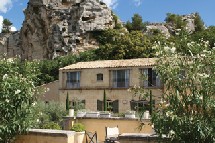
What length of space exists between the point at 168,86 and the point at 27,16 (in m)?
65.6

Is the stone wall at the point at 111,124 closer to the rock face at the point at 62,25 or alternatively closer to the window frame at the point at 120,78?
the window frame at the point at 120,78

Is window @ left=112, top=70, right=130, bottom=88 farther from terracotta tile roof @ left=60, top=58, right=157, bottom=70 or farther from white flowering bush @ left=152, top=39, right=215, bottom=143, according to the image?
white flowering bush @ left=152, top=39, right=215, bottom=143

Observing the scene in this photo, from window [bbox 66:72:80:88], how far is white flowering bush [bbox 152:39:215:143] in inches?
1292

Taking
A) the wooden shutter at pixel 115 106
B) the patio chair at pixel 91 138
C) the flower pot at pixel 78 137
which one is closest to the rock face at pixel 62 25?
the wooden shutter at pixel 115 106

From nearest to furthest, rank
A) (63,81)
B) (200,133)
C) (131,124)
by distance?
(200,133) < (131,124) < (63,81)

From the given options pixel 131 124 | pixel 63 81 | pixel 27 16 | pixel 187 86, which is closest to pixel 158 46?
pixel 187 86

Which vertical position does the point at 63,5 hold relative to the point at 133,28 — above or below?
above

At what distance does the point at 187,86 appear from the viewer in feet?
24.8

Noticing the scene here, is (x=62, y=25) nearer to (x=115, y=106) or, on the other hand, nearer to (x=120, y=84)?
(x=120, y=84)

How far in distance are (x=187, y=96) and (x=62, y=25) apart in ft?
186

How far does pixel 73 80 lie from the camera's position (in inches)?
1607

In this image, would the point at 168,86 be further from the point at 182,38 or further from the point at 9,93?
the point at 9,93

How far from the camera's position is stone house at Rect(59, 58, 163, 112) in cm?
3631

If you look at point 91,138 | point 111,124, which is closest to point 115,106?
point 111,124
